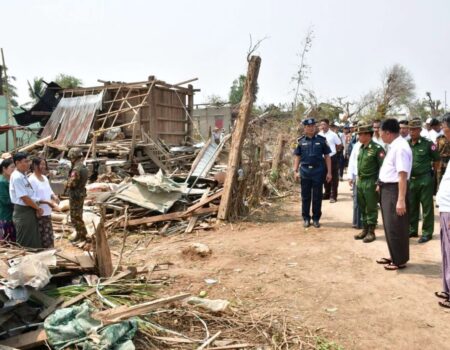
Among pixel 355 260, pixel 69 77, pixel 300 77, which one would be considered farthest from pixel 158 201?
pixel 69 77

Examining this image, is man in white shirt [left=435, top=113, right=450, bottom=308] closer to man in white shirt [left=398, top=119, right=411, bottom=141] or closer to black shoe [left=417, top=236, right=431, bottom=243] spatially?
black shoe [left=417, top=236, right=431, bottom=243]

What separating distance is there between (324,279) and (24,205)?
404cm

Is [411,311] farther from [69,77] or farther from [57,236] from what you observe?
[69,77]

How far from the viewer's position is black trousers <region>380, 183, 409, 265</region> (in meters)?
4.88

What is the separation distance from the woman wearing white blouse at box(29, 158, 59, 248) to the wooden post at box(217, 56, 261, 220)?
3228 mm

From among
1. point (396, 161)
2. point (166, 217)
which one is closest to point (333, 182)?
point (166, 217)

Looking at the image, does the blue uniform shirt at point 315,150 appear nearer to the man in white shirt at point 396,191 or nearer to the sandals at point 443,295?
the man in white shirt at point 396,191

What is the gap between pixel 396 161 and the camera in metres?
4.77

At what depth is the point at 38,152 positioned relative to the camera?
15.3 meters

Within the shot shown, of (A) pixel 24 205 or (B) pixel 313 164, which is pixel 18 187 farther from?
(B) pixel 313 164

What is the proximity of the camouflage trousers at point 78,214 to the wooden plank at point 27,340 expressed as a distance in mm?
3959

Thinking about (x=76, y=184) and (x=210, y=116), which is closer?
(x=76, y=184)

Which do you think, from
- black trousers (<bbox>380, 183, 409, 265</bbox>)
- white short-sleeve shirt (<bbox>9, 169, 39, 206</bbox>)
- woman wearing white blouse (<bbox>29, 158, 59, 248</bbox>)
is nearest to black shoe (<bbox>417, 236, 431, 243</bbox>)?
black trousers (<bbox>380, 183, 409, 265</bbox>)

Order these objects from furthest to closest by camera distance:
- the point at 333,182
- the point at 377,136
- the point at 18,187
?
the point at 333,182, the point at 377,136, the point at 18,187
